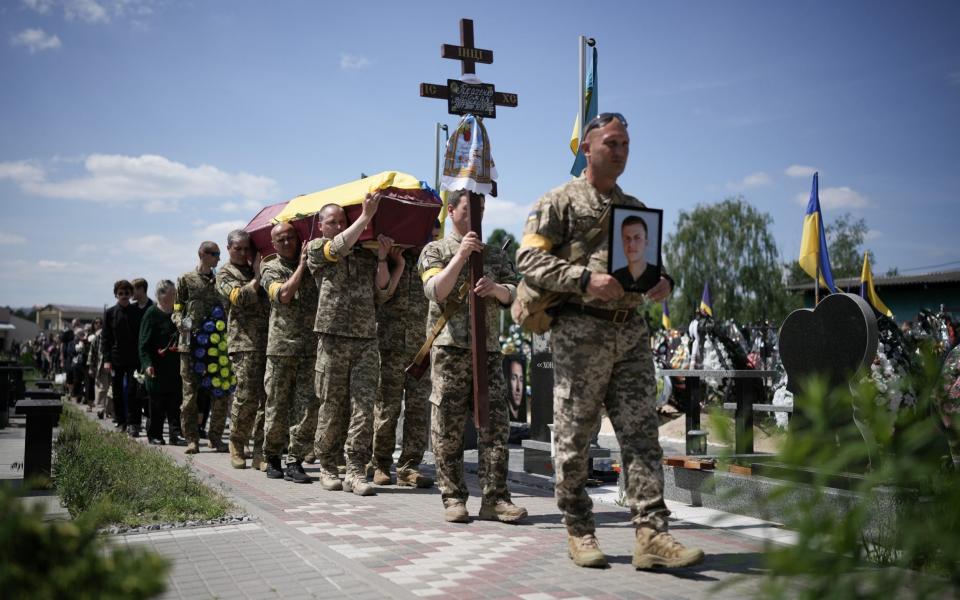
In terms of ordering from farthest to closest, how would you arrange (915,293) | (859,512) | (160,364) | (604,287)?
(915,293)
(160,364)
(604,287)
(859,512)

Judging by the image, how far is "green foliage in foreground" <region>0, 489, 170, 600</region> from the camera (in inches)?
69.1

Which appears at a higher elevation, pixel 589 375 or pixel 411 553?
pixel 589 375

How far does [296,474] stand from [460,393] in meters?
2.61

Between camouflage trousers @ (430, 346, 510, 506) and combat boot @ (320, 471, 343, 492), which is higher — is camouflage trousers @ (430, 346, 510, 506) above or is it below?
above

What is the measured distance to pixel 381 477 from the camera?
313 inches

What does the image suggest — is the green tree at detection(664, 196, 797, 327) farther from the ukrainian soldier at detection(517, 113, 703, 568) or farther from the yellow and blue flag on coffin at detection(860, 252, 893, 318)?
the ukrainian soldier at detection(517, 113, 703, 568)

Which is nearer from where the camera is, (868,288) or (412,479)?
(412,479)

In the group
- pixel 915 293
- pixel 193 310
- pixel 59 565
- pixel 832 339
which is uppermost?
pixel 915 293

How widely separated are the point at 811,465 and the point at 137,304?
1327 centimetres

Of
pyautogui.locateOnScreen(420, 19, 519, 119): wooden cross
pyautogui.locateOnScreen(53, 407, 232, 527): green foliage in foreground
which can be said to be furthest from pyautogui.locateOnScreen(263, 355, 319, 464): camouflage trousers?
pyautogui.locateOnScreen(420, 19, 519, 119): wooden cross

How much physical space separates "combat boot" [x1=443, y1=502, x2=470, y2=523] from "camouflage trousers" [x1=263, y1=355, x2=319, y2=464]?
2.65 meters

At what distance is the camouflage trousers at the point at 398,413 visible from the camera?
8141mm

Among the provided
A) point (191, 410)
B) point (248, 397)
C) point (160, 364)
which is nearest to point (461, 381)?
point (248, 397)

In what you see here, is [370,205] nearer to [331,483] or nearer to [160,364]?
[331,483]
